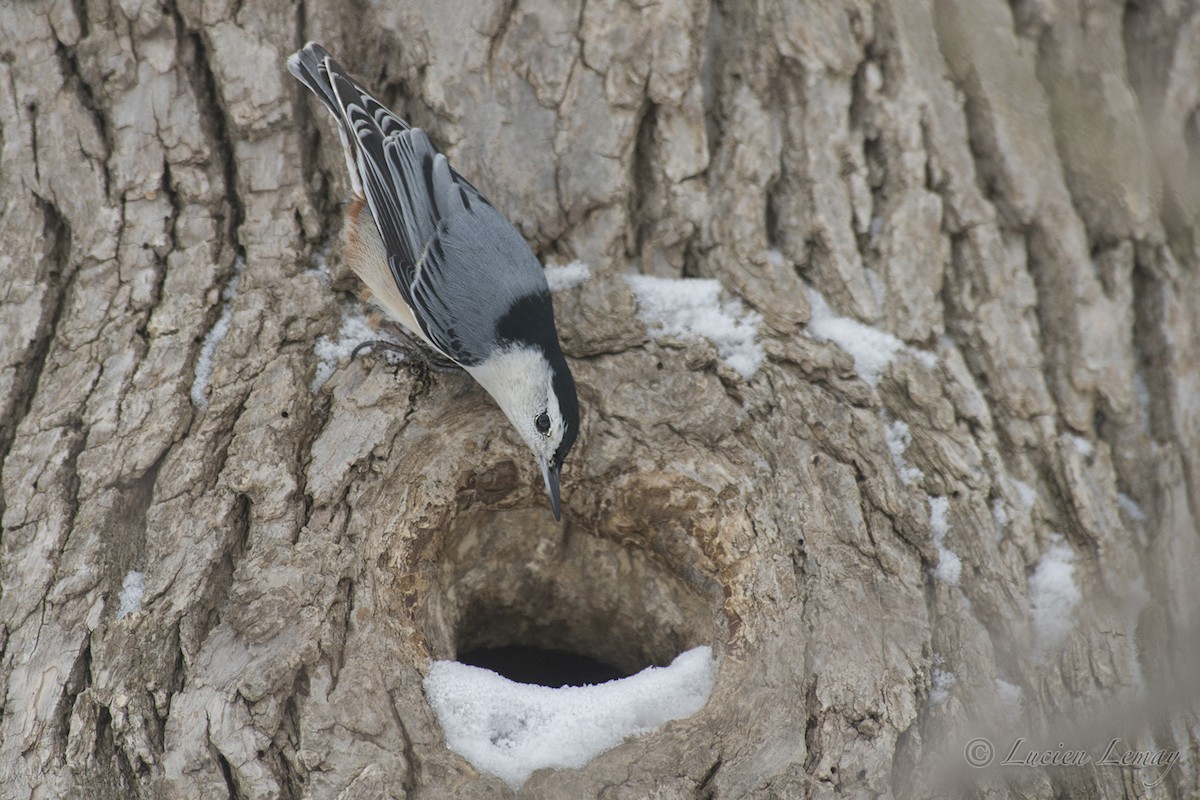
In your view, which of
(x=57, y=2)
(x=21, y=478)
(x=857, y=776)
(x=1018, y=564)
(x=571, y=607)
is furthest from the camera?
(x=571, y=607)

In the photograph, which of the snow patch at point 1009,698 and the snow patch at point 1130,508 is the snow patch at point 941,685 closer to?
the snow patch at point 1009,698

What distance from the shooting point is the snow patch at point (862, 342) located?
2.57m

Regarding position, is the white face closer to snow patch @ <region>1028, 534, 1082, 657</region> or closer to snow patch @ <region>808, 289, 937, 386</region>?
snow patch @ <region>808, 289, 937, 386</region>

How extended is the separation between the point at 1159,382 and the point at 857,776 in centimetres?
146

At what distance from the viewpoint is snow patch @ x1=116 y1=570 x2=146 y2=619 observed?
6.88ft

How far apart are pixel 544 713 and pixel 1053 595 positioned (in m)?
1.27

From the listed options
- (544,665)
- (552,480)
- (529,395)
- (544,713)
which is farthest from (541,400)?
(544,665)

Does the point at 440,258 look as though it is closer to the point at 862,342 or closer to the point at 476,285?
the point at 476,285

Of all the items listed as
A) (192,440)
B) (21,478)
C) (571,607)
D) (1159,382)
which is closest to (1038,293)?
(1159,382)

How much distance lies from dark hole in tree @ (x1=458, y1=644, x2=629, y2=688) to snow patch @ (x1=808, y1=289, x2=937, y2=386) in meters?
1.33

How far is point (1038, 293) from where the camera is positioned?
272 centimetres

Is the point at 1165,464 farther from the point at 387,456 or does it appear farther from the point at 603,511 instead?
the point at 387,456

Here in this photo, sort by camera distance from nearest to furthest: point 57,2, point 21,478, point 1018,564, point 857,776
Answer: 1. point 857,776
2. point 21,478
3. point 1018,564
4. point 57,2

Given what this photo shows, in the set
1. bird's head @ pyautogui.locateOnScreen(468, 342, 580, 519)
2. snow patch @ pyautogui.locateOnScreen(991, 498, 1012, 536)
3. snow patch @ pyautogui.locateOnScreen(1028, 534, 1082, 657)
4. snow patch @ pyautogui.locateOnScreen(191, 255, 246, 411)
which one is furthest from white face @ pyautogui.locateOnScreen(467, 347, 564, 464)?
snow patch @ pyautogui.locateOnScreen(1028, 534, 1082, 657)
